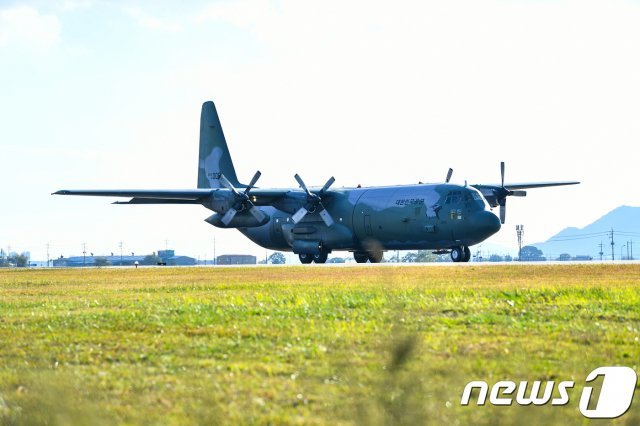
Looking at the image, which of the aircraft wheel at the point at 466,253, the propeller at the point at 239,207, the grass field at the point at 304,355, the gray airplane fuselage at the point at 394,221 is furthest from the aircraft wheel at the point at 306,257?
the grass field at the point at 304,355

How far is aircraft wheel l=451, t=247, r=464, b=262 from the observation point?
57250 millimetres

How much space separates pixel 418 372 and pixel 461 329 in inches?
197

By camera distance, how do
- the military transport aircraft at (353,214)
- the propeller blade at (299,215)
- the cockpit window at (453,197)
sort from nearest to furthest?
the cockpit window at (453,197), the military transport aircraft at (353,214), the propeller blade at (299,215)

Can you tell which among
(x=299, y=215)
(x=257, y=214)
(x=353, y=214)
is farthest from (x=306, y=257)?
(x=257, y=214)

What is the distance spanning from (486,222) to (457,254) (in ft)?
12.6

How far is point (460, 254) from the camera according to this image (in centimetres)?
5738

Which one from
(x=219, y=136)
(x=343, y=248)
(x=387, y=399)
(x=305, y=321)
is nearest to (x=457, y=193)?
(x=343, y=248)

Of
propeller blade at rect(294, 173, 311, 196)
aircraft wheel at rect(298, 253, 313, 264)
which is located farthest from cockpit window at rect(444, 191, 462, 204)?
aircraft wheel at rect(298, 253, 313, 264)

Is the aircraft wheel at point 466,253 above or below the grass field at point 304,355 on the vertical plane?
above

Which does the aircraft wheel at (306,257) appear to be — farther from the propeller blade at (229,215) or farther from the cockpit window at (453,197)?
the cockpit window at (453,197)

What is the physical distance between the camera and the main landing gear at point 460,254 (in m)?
57.2

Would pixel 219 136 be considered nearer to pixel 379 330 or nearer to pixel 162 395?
pixel 379 330

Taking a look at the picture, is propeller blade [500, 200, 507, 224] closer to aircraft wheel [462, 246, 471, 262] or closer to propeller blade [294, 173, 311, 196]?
aircraft wheel [462, 246, 471, 262]

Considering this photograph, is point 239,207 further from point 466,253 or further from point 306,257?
point 466,253
